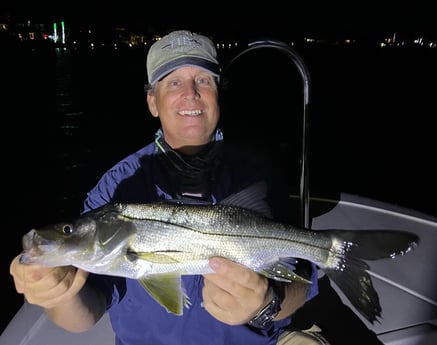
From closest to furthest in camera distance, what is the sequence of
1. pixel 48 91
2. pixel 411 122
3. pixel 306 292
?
pixel 306 292 → pixel 411 122 → pixel 48 91

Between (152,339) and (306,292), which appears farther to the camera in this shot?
(306,292)

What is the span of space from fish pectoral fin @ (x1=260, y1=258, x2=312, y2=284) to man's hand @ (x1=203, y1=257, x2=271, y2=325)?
2.2 inches

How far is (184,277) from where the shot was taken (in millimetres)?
2713

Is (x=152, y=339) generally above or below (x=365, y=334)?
above

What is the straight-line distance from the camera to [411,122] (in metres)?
22.1

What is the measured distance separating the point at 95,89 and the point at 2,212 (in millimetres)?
27444

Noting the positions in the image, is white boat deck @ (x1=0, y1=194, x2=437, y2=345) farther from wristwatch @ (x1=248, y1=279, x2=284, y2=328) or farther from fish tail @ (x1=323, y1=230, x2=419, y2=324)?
wristwatch @ (x1=248, y1=279, x2=284, y2=328)

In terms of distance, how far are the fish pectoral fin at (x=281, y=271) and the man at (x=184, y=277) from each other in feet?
0.21

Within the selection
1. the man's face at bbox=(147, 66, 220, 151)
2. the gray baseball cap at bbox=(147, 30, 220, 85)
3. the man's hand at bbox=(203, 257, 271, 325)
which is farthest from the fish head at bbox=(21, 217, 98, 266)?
the gray baseball cap at bbox=(147, 30, 220, 85)

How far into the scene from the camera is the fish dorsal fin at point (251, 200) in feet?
8.46

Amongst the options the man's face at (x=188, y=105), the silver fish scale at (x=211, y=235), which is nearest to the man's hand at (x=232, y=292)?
the silver fish scale at (x=211, y=235)

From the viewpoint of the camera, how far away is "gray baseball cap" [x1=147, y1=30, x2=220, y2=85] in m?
3.02

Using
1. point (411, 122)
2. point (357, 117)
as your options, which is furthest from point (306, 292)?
point (357, 117)

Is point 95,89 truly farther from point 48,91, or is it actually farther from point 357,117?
point 357,117
